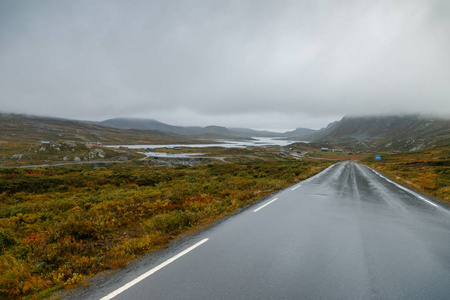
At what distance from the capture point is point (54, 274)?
4047 millimetres

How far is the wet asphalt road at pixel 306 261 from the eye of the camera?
3592 mm

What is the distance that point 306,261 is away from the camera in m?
4.66

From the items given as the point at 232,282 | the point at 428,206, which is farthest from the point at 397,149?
the point at 232,282

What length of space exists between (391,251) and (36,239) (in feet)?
31.8

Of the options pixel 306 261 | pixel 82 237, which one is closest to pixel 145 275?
pixel 306 261

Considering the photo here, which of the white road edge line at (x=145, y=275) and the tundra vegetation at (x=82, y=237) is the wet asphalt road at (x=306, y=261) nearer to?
the white road edge line at (x=145, y=275)

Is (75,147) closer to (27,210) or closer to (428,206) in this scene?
(27,210)

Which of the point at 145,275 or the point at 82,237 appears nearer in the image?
the point at 145,275

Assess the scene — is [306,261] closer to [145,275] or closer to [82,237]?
[145,275]

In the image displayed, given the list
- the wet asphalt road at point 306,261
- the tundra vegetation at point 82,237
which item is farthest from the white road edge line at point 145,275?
the tundra vegetation at point 82,237

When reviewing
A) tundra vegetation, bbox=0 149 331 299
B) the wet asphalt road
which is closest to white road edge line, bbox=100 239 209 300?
the wet asphalt road

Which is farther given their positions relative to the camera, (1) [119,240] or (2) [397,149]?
(2) [397,149]

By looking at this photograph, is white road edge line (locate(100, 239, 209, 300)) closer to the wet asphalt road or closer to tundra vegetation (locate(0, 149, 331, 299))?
the wet asphalt road

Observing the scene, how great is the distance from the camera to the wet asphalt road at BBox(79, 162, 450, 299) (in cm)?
359
